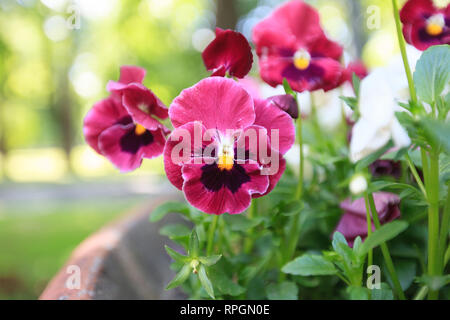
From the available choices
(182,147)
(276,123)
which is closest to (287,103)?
(276,123)

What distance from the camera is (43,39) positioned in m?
7.62

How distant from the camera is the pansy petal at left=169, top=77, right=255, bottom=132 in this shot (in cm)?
42

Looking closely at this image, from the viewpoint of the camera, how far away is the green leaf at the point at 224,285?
1.61 feet

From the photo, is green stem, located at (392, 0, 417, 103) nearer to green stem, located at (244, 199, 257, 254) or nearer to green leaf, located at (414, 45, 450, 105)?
green leaf, located at (414, 45, 450, 105)

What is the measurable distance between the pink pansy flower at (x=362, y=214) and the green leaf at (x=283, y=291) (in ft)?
0.32

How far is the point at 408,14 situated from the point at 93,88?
9082 mm

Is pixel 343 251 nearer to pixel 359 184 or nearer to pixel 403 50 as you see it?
pixel 359 184

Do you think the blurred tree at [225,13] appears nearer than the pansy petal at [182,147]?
No

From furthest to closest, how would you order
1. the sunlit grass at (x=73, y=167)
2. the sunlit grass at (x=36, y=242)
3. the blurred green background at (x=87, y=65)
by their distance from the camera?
the sunlit grass at (x=73, y=167), the blurred green background at (x=87, y=65), the sunlit grass at (x=36, y=242)

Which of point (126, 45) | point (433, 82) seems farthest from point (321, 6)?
point (433, 82)

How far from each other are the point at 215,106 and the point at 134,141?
150 millimetres

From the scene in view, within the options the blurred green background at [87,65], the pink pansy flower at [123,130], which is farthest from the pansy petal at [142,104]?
the blurred green background at [87,65]

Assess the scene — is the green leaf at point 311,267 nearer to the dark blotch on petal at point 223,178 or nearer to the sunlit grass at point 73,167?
the dark blotch on petal at point 223,178
